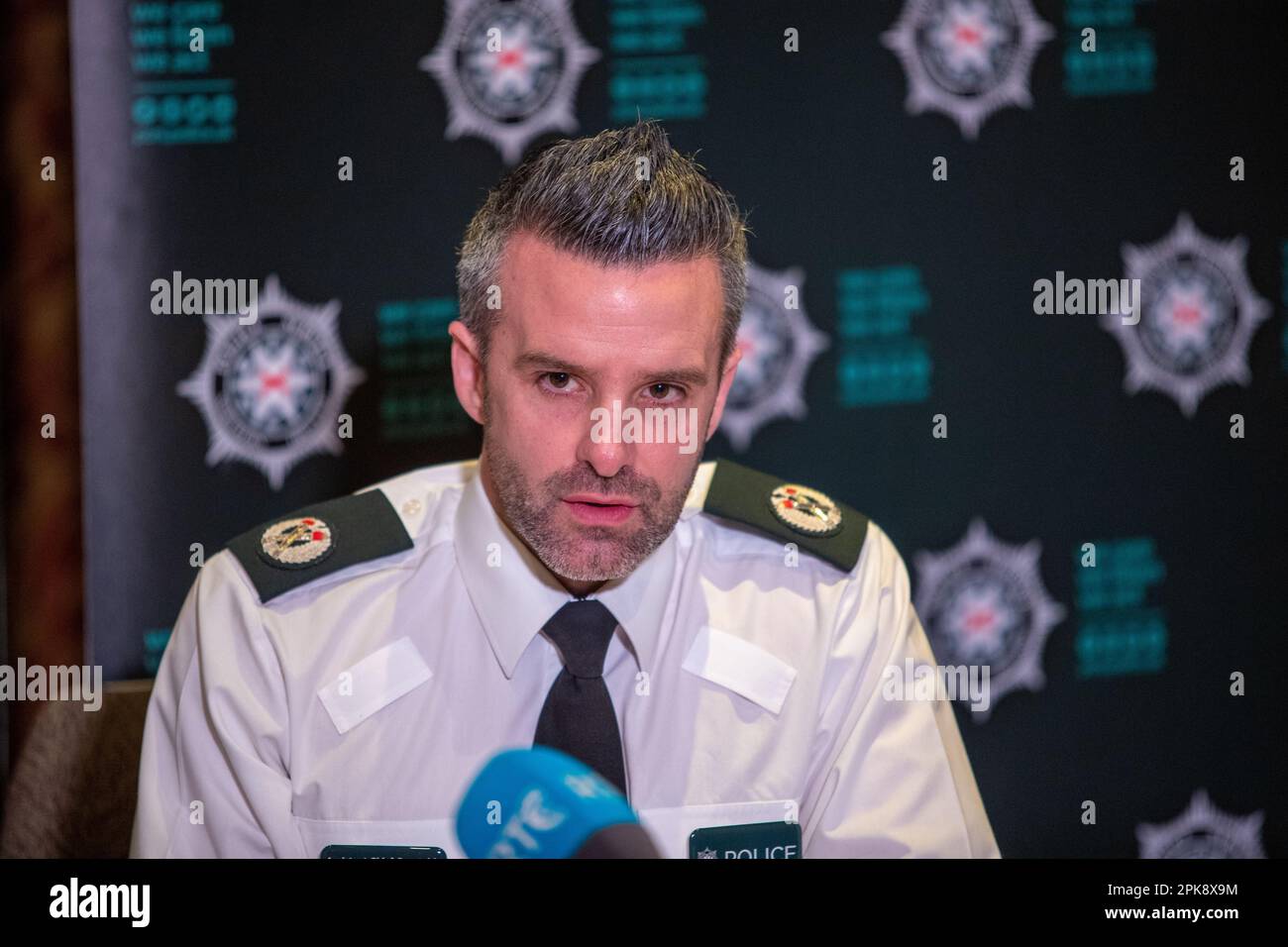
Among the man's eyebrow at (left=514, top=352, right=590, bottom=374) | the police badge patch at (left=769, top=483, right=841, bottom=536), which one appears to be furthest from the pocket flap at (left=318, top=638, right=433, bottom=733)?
the police badge patch at (left=769, top=483, right=841, bottom=536)

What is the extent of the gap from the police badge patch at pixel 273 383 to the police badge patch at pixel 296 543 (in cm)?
25

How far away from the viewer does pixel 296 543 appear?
152 cm

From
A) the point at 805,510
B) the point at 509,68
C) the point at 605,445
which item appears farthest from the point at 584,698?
the point at 509,68

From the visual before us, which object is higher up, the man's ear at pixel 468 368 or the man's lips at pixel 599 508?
the man's ear at pixel 468 368

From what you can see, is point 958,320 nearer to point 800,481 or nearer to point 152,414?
point 800,481

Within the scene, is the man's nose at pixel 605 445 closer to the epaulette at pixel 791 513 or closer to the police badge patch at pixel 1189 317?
the epaulette at pixel 791 513

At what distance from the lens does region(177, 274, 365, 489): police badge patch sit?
172 centimetres

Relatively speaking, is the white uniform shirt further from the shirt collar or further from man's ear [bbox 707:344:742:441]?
man's ear [bbox 707:344:742:441]

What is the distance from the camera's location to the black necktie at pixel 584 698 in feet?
4.64

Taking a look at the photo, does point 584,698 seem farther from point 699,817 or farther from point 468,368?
point 468,368

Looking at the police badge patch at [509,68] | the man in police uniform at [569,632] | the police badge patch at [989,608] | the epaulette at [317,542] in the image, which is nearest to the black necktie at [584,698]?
the man in police uniform at [569,632]

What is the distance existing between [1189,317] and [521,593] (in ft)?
3.37

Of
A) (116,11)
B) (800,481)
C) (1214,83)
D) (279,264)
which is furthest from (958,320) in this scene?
(116,11)
